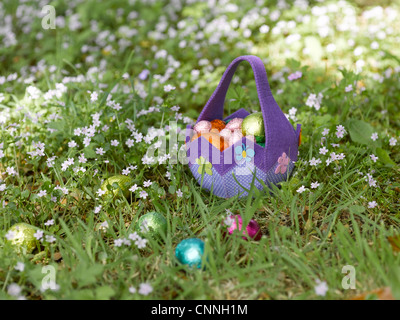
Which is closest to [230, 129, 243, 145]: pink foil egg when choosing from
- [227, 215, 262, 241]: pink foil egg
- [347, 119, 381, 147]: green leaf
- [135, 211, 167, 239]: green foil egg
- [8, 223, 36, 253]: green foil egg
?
[227, 215, 262, 241]: pink foil egg

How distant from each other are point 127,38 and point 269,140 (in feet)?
9.61

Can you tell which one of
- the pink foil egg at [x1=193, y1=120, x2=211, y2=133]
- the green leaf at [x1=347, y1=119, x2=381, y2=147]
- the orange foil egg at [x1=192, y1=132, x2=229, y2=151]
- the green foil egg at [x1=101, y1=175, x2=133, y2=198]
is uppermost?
the pink foil egg at [x1=193, y1=120, x2=211, y2=133]

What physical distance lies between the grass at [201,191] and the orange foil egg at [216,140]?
28cm

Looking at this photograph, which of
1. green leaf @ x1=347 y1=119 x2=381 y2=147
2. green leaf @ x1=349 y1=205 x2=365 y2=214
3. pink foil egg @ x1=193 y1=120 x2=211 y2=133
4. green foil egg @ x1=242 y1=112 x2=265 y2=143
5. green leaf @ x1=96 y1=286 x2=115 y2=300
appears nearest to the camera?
green leaf @ x1=96 y1=286 x2=115 y2=300

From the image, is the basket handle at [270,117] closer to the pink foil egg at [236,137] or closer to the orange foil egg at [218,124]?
the pink foil egg at [236,137]

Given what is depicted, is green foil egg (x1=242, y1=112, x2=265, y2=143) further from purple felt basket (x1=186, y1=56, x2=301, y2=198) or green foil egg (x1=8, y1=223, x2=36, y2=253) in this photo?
green foil egg (x1=8, y1=223, x2=36, y2=253)

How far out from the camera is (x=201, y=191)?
239 centimetres

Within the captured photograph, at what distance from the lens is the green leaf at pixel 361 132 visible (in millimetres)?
2559

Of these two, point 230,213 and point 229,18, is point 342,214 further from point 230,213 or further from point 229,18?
point 229,18

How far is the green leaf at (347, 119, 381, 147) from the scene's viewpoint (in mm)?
2559

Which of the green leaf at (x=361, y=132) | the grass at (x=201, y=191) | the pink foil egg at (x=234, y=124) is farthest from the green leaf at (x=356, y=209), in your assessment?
the pink foil egg at (x=234, y=124)

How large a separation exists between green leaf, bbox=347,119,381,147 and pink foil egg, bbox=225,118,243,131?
31.2 inches

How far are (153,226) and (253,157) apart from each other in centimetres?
63

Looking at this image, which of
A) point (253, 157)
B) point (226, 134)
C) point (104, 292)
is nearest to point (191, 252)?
point (104, 292)
